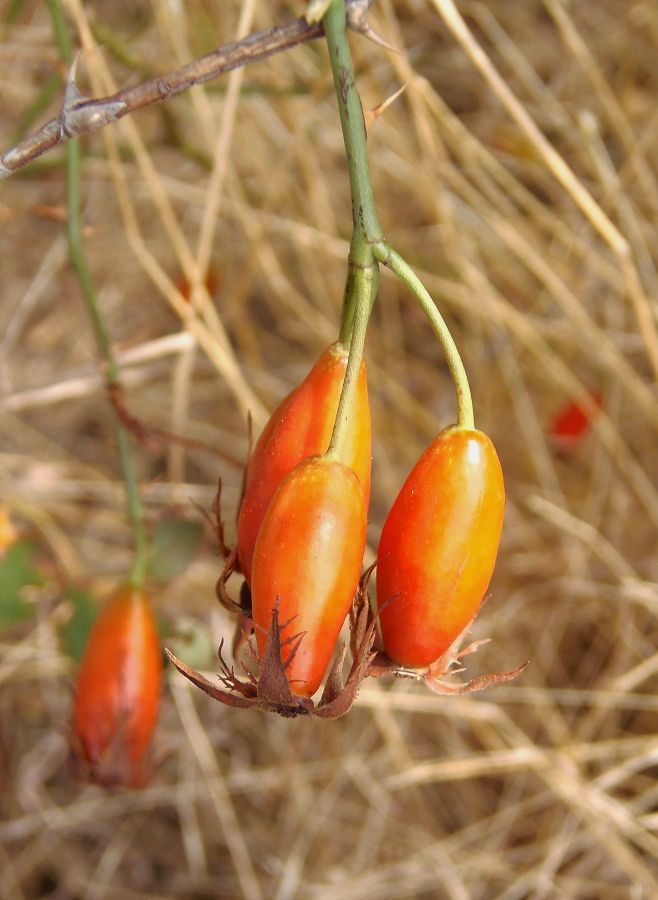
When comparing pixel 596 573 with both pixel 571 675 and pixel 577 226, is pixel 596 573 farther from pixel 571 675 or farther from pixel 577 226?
pixel 577 226

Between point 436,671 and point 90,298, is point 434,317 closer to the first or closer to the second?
point 436,671

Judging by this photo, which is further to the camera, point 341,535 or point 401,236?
point 401,236

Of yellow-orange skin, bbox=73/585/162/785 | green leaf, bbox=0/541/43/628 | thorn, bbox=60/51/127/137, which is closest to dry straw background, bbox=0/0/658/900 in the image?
green leaf, bbox=0/541/43/628

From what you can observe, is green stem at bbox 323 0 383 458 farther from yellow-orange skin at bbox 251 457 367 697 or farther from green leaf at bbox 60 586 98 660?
green leaf at bbox 60 586 98 660

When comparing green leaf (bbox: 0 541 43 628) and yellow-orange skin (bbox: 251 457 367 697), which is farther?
green leaf (bbox: 0 541 43 628)

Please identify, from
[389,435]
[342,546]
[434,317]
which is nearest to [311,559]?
[342,546]

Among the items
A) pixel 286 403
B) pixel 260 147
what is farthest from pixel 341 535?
pixel 260 147
